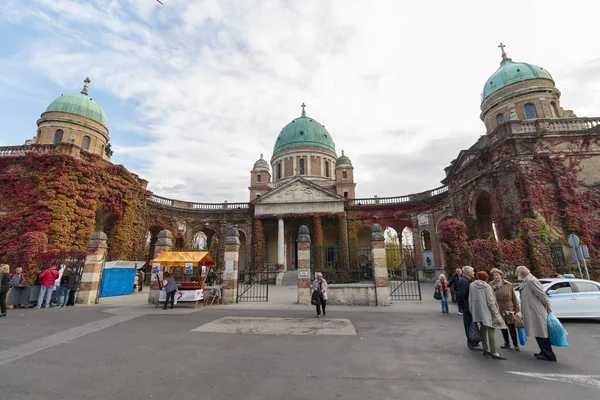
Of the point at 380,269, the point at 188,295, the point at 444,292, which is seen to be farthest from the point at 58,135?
the point at 444,292

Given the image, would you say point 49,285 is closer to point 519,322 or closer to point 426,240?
point 519,322

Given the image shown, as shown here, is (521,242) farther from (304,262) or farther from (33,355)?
(33,355)

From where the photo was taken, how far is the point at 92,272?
44.6 ft

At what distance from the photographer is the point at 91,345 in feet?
20.4

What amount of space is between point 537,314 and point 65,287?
16764mm

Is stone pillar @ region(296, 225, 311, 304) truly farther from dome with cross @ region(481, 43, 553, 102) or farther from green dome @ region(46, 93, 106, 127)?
green dome @ region(46, 93, 106, 127)

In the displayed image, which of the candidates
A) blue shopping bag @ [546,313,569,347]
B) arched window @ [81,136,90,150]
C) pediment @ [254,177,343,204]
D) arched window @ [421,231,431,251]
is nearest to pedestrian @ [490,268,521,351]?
blue shopping bag @ [546,313,569,347]

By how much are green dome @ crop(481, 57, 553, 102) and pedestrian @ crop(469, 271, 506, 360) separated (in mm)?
27002

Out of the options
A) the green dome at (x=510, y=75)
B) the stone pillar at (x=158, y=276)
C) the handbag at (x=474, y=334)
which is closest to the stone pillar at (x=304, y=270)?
the stone pillar at (x=158, y=276)

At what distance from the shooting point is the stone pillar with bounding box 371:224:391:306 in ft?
41.4

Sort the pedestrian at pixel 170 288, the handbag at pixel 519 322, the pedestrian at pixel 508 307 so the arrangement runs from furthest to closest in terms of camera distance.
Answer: the pedestrian at pixel 170 288 < the pedestrian at pixel 508 307 < the handbag at pixel 519 322

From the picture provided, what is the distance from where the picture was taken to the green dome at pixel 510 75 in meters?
24.3

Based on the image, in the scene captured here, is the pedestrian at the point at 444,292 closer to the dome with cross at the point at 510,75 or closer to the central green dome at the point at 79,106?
the dome with cross at the point at 510,75

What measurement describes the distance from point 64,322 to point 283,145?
34.2m
